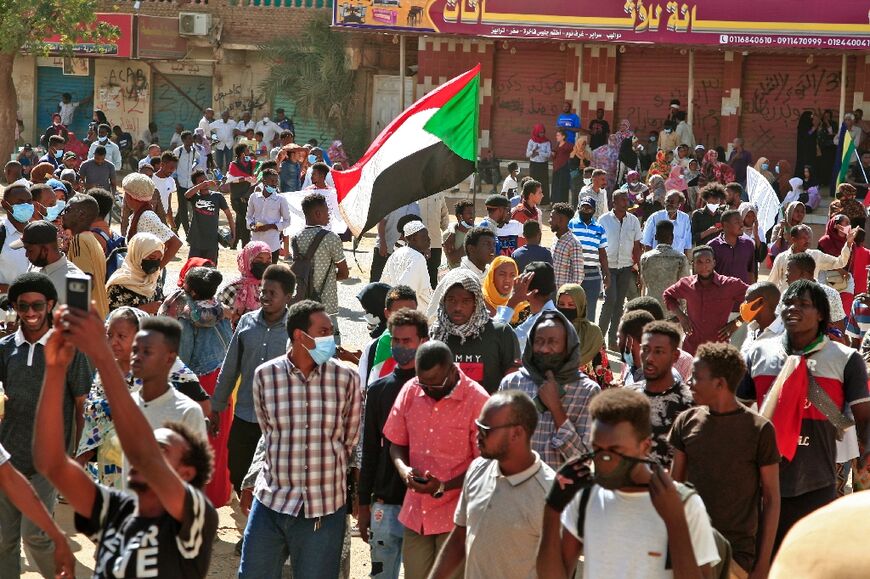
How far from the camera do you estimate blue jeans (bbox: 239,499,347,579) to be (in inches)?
227

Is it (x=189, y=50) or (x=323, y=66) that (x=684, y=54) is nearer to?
(x=323, y=66)

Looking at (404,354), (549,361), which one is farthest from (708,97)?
(549,361)

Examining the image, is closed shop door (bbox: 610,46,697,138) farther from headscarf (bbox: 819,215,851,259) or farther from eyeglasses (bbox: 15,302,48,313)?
eyeglasses (bbox: 15,302,48,313)

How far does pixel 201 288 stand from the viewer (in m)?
7.85

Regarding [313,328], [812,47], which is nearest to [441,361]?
[313,328]

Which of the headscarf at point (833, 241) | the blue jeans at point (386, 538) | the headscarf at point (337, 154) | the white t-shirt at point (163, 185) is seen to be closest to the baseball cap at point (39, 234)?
the blue jeans at point (386, 538)

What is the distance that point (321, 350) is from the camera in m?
5.88

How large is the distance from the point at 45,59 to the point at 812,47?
18.6 metres

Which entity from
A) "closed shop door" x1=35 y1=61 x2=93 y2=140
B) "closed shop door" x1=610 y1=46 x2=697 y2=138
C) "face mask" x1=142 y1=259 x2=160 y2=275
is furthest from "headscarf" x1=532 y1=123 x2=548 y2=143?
"face mask" x1=142 y1=259 x2=160 y2=275

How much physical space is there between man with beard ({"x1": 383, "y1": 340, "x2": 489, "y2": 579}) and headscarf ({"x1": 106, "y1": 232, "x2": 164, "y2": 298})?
10.9 feet

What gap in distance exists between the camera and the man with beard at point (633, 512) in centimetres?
404

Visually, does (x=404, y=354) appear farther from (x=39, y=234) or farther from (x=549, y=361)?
(x=39, y=234)

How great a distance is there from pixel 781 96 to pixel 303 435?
22.8 meters

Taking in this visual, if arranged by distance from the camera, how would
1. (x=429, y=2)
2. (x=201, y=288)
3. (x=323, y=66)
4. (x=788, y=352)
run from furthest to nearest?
(x=323, y=66) → (x=429, y=2) → (x=201, y=288) → (x=788, y=352)
